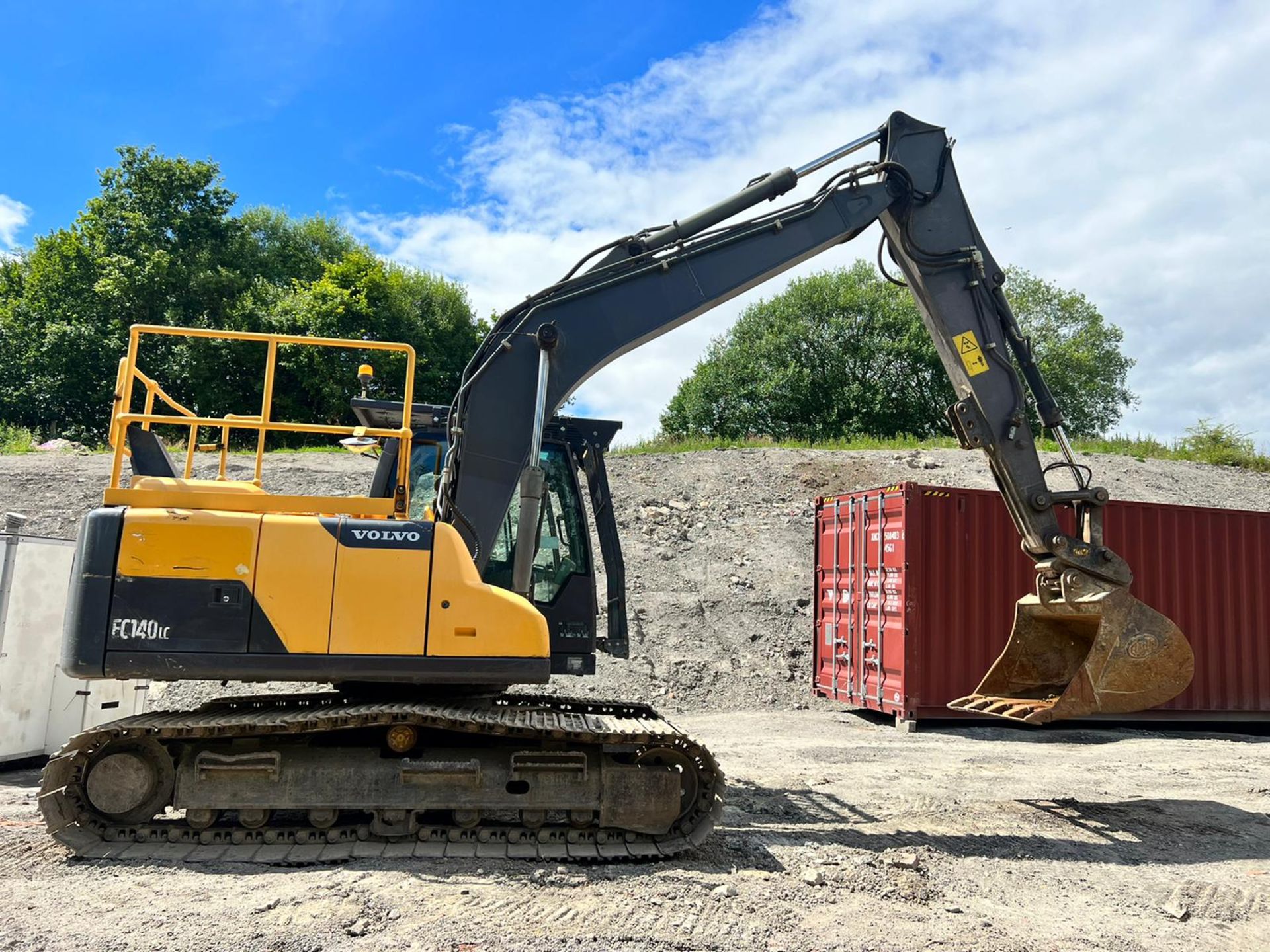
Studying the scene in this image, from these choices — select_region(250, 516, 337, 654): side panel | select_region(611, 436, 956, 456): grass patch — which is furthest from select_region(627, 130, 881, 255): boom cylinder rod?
select_region(611, 436, 956, 456): grass patch

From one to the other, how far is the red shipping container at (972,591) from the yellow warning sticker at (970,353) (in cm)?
525

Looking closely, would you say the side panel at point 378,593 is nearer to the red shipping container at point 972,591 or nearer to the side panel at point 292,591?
the side panel at point 292,591

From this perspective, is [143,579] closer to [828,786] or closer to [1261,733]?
[828,786]

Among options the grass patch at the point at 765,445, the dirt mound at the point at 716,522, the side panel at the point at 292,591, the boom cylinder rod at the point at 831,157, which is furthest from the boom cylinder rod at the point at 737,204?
the grass patch at the point at 765,445

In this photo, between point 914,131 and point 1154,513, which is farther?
point 1154,513

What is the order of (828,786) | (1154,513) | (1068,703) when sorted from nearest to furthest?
(1068,703) → (828,786) → (1154,513)

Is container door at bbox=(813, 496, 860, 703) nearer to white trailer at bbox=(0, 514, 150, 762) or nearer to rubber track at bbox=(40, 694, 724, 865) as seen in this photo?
rubber track at bbox=(40, 694, 724, 865)

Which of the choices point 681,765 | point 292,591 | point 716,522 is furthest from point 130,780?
point 716,522

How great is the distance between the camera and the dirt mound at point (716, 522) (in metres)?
14.1

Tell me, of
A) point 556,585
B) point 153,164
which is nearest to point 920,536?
point 556,585

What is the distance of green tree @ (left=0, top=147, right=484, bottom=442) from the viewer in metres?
28.3

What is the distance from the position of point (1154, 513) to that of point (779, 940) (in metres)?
10.8

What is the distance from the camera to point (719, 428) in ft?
129

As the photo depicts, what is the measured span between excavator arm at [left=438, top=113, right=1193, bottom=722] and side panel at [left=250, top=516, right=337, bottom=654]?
0.88 m
